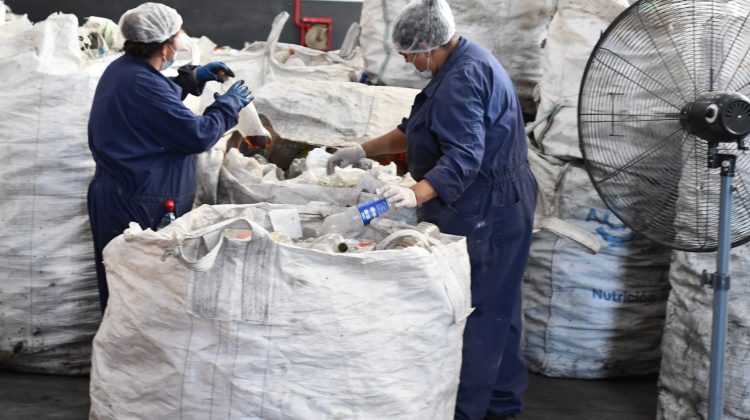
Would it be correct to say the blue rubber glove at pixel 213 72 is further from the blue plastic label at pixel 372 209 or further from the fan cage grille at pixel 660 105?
the fan cage grille at pixel 660 105

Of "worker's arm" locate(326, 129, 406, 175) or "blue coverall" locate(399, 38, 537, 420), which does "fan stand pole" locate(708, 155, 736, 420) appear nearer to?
"blue coverall" locate(399, 38, 537, 420)

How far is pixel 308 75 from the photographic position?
3.76 meters

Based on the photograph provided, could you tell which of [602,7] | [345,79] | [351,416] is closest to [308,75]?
[345,79]

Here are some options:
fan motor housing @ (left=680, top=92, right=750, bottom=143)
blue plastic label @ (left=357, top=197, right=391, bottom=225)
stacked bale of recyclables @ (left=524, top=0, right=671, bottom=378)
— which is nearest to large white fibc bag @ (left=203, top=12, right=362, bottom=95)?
stacked bale of recyclables @ (left=524, top=0, right=671, bottom=378)

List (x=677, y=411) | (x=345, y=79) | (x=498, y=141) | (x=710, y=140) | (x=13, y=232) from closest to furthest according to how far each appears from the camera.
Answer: (x=710, y=140) < (x=498, y=141) < (x=677, y=411) < (x=13, y=232) < (x=345, y=79)

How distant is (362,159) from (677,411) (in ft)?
3.74

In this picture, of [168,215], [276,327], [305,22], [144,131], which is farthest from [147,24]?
[305,22]

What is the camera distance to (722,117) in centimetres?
180

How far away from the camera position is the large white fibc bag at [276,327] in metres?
1.90

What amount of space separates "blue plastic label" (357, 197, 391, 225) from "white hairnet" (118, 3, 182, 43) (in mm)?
813

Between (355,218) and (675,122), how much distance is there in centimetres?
76

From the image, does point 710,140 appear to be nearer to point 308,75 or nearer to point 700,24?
point 700,24

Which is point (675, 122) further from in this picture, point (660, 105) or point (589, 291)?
point (589, 291)

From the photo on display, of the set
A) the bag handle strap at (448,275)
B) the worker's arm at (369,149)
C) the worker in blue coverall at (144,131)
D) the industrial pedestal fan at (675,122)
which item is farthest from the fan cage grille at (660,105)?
the worker in blue coverall at (144,131)
